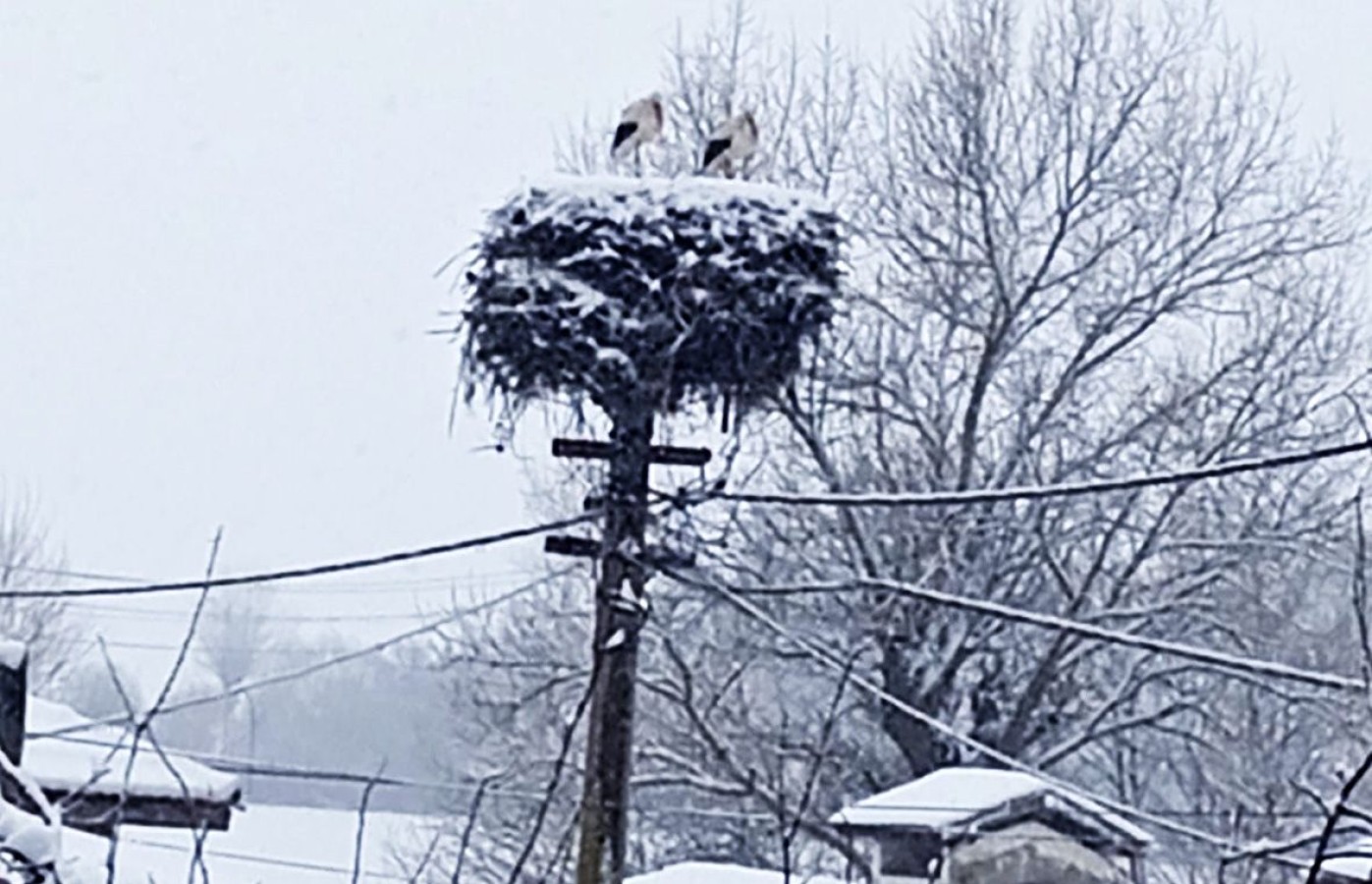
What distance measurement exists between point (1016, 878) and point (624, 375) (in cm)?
632

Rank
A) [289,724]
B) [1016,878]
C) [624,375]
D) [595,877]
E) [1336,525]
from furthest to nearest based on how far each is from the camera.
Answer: [289,724], [1336,525], [1016,878], [624,375], [595,877]

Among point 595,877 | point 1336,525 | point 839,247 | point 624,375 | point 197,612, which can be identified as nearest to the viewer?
point 197,612

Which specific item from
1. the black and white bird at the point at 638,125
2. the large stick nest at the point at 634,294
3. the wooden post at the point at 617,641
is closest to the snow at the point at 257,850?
the wooden post at the point at 617,641

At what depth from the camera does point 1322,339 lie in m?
18.6

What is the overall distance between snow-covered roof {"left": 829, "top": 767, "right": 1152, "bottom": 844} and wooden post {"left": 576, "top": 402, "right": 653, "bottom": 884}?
5.73 m

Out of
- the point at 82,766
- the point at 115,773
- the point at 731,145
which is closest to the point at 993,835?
the point at 82,766

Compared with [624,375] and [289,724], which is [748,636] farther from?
[624,375]

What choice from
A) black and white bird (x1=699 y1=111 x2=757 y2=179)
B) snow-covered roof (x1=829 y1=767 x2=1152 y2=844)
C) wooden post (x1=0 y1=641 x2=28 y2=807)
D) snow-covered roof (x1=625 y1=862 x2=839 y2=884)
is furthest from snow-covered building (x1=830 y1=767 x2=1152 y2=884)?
wooden post (x1=0 y1=641 x2=28 y2=807)

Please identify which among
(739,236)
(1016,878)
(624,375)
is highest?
(739,236)

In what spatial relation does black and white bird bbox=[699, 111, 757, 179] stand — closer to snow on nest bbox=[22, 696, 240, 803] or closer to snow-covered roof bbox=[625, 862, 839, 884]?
snow on nest bbox=[22, 696, 240, 803]

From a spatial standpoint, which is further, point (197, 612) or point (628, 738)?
point (628, 738)

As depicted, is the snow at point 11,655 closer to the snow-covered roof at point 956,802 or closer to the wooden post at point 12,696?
the wooden post at point 12,696

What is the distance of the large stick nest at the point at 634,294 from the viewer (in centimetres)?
584

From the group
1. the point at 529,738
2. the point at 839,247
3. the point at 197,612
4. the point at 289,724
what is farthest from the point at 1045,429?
the point at 197,612
